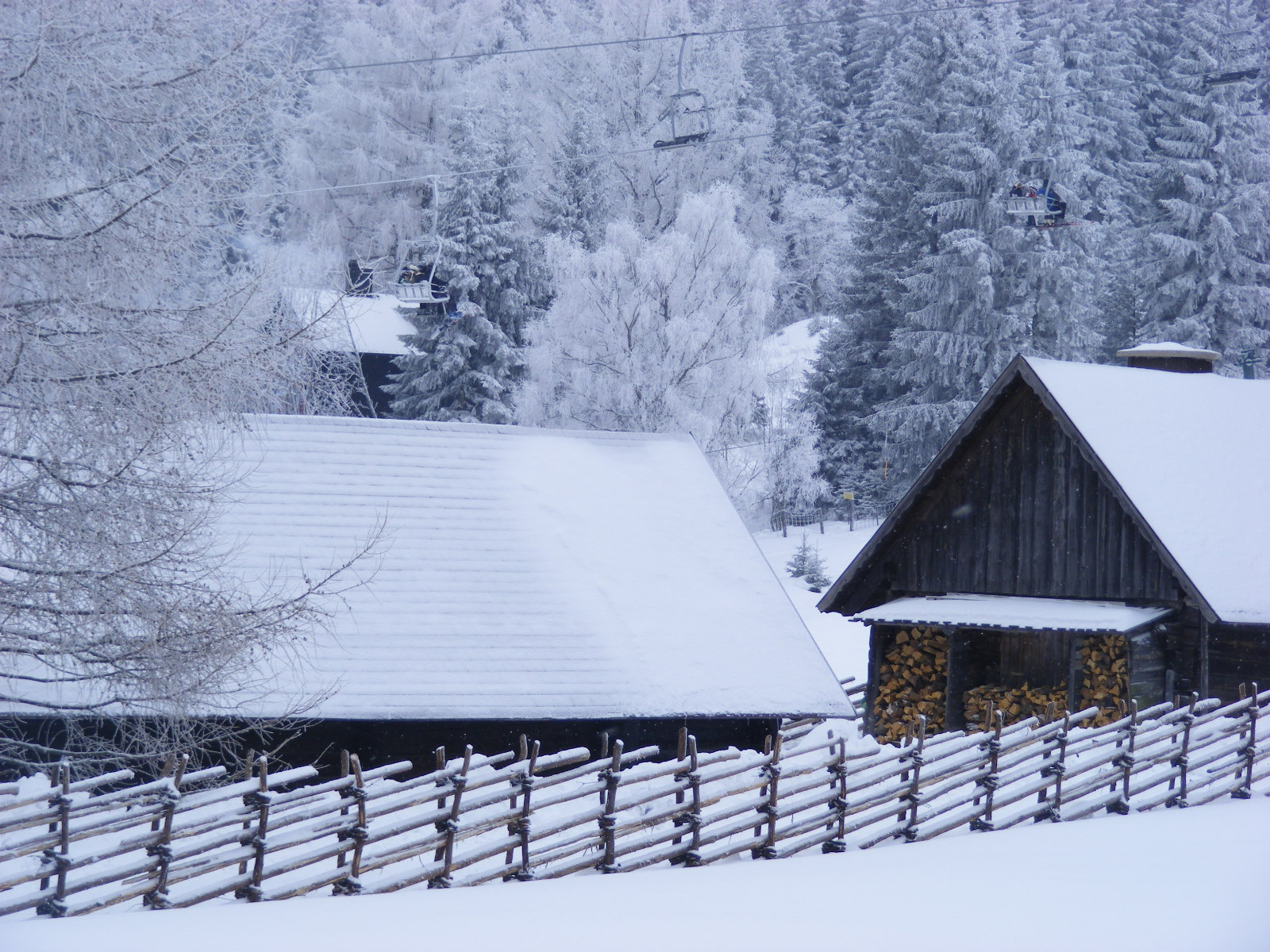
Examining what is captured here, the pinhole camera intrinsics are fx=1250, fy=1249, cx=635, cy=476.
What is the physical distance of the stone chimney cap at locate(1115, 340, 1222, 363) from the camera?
20.8m

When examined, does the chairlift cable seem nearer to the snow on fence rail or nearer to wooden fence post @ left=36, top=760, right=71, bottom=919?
the snow on fence rail

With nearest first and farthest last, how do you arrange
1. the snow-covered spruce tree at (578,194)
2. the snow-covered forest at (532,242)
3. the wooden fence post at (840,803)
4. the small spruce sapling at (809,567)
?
the snow-covered forest at (532,242) → the wooden fence post at (840,803) → the small spruce sapling at (809,567) → the snow-covered spruce tree at (578,194)

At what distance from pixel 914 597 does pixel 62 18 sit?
1366 cm

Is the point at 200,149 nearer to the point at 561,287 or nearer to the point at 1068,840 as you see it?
the point at 1068,840

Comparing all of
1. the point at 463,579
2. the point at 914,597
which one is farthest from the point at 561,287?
the point at 463,579

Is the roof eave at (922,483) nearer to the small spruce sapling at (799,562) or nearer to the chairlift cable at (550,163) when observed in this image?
the chairlift cable at (550,163)

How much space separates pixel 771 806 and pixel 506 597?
4.05m

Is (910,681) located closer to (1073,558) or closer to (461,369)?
(1073,558)

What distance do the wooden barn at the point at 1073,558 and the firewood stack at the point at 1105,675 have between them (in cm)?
2

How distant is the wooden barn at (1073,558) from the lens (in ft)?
51.8

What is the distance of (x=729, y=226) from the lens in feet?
101

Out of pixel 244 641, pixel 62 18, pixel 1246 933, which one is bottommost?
pixel 1246 933

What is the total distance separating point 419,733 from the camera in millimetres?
12312

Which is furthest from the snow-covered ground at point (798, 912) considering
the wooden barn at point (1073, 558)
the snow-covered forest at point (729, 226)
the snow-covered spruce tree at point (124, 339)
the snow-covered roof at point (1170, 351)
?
the snow-covered forest at point (729, 226)
